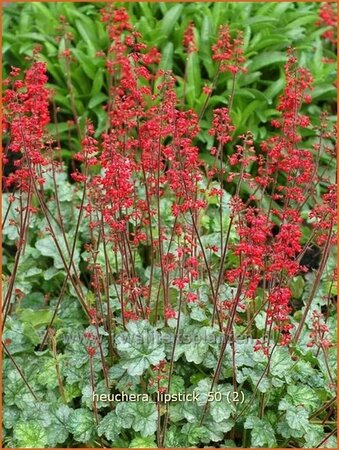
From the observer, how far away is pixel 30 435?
372 centimetres

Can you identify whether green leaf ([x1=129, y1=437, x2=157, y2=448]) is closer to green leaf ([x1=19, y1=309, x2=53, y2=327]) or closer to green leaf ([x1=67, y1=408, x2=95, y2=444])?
green leaf ([x1=67, y1=408, x2=95, y2=444])

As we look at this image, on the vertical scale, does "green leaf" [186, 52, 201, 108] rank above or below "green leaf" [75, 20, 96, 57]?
below

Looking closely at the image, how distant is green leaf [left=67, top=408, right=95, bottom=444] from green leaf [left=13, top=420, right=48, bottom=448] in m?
0.14

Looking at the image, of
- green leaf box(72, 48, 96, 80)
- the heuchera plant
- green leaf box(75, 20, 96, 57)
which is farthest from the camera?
green leaf box(75, 20, 96, 57)

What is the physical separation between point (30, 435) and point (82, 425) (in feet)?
0.83

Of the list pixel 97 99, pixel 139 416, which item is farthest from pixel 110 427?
pixel 97 99

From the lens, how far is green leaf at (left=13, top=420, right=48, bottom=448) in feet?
12.1

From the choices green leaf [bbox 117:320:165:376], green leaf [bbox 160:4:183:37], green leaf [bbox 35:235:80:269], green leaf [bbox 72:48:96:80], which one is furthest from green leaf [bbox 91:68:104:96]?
green leaf [bbox 117:320:165:376]

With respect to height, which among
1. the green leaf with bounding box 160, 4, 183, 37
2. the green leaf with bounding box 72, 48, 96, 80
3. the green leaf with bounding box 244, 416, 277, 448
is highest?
the green leaf with bounding box 160, 4, 183, 37

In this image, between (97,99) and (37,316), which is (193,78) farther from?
(37,316)

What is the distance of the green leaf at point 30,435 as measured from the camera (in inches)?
146

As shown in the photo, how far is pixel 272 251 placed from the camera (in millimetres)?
3590

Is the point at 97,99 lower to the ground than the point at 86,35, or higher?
lower

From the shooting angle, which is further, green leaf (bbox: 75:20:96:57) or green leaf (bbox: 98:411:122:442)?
green leaf (bbox: 75:20:96:57)
